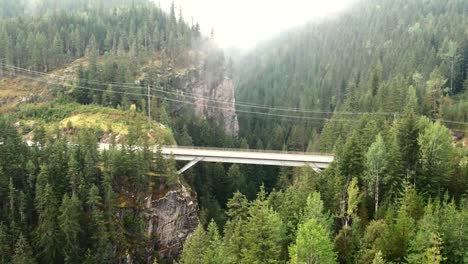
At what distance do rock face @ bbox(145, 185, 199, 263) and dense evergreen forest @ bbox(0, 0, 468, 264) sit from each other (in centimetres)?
131

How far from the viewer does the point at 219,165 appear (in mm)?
99250

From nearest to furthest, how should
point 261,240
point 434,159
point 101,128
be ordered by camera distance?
1. point 261,240
2. point 434,159
3. point 101,128

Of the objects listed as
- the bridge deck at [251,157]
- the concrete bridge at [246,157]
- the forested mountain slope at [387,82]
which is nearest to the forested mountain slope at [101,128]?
the concrete bridge at [246,157]

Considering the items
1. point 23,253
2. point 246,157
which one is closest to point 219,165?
point 246,157

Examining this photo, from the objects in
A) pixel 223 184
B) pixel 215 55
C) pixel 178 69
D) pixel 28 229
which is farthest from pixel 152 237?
pixel 215 55

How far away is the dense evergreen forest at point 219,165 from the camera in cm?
4469

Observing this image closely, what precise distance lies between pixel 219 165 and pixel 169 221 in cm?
2475

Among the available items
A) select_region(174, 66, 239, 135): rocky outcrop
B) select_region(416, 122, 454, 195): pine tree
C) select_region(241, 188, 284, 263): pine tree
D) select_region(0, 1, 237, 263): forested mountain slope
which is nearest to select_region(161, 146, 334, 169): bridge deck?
select_region(0, 1, 237, 263): forested mountain slope

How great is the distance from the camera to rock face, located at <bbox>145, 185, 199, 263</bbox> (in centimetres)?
7494

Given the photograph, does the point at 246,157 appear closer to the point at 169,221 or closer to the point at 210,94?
the point at 169,221

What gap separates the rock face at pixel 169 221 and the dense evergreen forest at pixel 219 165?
4.31 feet

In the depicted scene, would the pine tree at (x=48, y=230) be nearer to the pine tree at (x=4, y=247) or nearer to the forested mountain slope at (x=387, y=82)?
the pine tree at (x=4, y=247)

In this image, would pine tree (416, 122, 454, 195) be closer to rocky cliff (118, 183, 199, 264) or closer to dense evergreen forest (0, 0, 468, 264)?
dense evergreen forest (0, 0, 468, 264)

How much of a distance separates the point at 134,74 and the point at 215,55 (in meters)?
39.4
